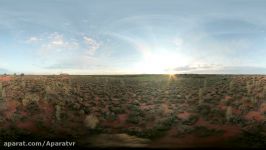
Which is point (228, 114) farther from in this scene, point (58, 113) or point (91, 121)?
point (58, 113)

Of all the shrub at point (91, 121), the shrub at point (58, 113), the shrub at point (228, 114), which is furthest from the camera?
the shrub at point (228, 114)

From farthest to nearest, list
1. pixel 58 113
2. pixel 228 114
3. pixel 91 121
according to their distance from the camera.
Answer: pixel 228 114 → pixel 58 113 → pixel 91 121

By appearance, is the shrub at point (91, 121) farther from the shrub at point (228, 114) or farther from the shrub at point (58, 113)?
the shrub at point (228, 114)

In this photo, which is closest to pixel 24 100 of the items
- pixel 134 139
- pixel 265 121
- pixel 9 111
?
pixel 9 111

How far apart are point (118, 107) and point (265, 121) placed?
978 cm

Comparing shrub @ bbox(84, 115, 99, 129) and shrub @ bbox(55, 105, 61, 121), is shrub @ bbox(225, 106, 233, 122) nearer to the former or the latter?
shrub @ bbox(84, 115, 99, 129)

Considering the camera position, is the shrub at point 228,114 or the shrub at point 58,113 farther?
the shrub at point 228,114

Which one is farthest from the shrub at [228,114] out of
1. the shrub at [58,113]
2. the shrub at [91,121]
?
the shrub at [58,113]

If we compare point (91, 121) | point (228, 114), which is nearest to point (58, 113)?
point (91, 121)

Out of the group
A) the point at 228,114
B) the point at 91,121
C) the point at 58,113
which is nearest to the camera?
the point at 91,121

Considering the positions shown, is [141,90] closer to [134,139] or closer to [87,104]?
[87,104]

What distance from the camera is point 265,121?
24266 mm

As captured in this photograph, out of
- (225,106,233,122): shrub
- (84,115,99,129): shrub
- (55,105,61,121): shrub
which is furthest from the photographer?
(225,106,233,122): shrub

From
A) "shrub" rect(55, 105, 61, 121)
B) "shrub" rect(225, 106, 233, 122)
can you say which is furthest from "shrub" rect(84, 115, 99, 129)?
"shrub" rect(225, 106, 233, 122)
